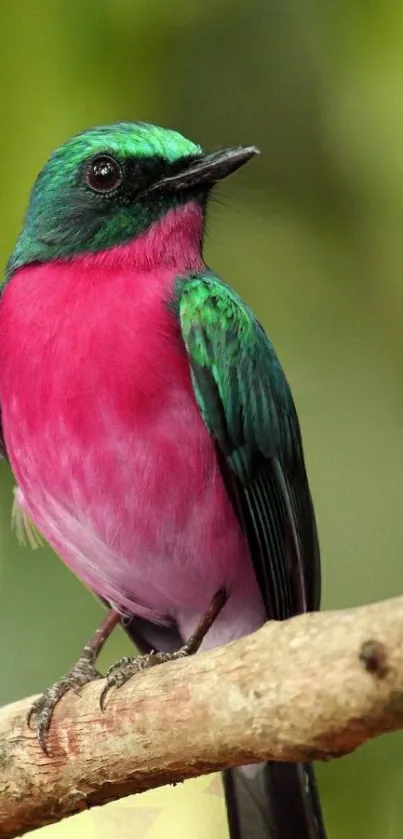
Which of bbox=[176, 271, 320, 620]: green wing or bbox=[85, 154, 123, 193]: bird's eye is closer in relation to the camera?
bbox=[176, 271, 320, 620]: green wing

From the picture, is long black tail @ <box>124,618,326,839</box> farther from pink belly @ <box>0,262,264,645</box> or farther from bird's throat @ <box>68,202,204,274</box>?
bird's throat @ <box>68,202,204,274</box>

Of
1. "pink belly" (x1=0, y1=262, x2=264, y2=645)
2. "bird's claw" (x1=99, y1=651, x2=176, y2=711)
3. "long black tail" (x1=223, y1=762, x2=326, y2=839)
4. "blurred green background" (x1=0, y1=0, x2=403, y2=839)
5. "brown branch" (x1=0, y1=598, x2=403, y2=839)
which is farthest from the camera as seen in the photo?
"blurred green background" (x1=0, y1=0, x2=403, y2=839)

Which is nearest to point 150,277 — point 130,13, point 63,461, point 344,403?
point 63,461

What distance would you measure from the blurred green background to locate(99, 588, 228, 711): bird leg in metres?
0.46

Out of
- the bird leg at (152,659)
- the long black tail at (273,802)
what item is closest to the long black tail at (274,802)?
the long black tail at (273,802)

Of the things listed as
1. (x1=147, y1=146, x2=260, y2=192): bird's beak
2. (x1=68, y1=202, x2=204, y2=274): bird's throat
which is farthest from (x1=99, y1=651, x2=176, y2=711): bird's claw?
(x1=147, y1=146, x2=260, y2=192): bird's beak

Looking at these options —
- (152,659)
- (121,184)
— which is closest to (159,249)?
(121,184)

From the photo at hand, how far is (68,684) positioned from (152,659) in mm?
145

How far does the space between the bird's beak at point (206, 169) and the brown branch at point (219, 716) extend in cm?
85

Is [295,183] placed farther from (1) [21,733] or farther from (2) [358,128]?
(1) [21,733]

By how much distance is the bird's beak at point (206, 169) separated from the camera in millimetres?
2025

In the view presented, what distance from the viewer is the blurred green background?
2.56 metres

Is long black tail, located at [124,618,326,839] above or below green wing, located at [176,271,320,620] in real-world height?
below

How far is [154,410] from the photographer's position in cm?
191
